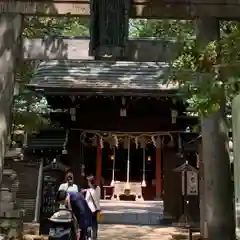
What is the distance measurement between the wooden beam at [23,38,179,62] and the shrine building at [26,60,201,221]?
19.8 feet

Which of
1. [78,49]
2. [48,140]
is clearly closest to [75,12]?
[78,49]

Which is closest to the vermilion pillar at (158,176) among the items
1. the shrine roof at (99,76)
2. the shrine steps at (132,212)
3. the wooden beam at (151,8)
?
the shrine steps at (132,212)

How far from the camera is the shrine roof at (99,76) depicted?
13648 mm

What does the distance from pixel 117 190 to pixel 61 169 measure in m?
8.63

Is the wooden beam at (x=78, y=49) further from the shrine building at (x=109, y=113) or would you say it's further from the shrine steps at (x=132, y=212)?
the shrine steps at (x=132, y=212)

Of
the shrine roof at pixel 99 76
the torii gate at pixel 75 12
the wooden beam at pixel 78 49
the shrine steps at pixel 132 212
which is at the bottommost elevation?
the shrine steps at pixel 132 212

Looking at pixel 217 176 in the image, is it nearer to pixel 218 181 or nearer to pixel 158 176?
pixel 218 181

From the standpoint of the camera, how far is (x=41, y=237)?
1037 cm

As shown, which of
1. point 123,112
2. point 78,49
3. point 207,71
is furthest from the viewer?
point 123,112

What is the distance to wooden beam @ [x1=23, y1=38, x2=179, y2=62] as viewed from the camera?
7.16 meters

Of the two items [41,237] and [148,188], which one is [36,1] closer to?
[41,237]

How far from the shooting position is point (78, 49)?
7.30 meters

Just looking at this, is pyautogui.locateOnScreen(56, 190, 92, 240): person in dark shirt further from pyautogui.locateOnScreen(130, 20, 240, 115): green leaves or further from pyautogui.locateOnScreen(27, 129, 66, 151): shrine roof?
pyautogui.locateOnScreen(27, 129, 66, 151): shrine roof

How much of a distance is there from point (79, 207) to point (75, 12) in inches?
129
